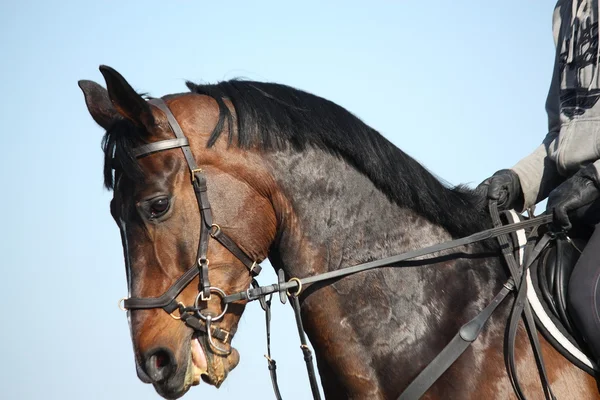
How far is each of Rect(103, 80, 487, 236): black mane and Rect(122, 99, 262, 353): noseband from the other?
224mm

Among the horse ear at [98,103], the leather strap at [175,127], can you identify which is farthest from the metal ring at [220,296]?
the horse ear at [98,103]

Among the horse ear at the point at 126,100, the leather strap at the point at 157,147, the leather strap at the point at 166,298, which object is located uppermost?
the horse ear at the point at 126,100

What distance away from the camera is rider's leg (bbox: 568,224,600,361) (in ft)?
13.4

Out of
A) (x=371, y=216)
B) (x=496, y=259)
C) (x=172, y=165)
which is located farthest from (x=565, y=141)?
(x=172, y=165)

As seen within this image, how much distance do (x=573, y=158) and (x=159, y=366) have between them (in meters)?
2.87

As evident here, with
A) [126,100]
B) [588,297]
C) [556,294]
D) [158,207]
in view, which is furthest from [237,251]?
[588,297]

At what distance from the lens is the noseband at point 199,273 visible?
14.2 feet

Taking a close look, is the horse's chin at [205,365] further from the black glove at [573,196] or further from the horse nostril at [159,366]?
the black glove at [573,196]

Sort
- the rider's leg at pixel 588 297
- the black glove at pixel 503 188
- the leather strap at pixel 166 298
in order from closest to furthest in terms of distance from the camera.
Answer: the rider's leg at pixel 588 297
the leather strap at pixel 166 298
the black glove at pixel 503 188

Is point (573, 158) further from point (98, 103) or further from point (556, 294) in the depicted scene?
point (98, 103)

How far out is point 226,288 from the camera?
14.6 ft

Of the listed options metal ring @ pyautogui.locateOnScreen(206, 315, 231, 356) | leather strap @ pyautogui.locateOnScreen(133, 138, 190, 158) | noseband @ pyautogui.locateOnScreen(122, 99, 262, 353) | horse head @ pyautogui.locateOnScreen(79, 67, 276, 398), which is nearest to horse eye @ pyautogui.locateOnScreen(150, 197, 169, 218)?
horse head @ pyautogui.locateOnScreen(79, 67, 276, 398)

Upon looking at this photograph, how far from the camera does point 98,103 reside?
4844mm

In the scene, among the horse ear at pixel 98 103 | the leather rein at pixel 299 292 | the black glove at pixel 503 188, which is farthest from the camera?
the black glove at pixel 503 188
